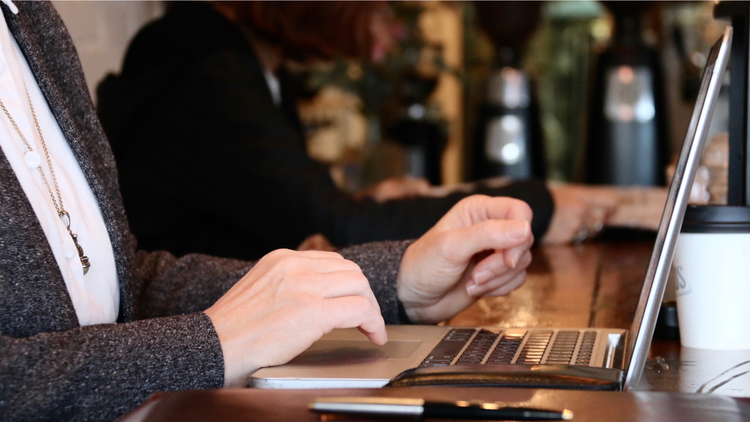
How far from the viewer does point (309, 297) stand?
0.61 m

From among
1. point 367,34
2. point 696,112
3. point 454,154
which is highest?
point 367,34

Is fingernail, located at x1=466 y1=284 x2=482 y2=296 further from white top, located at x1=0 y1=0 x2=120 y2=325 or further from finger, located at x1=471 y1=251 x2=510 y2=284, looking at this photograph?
white top, located at x1=0 y1=0 x2=120 y2=325

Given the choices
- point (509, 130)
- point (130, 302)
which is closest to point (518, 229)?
point (130, 302)

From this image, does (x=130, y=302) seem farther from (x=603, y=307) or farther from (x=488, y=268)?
(x=603, y=307)

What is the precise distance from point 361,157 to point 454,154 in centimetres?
94

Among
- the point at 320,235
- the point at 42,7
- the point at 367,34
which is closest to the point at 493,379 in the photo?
the point at 42,7

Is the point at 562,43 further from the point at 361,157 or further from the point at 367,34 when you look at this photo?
the point at 367,34

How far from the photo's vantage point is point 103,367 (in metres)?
0.55

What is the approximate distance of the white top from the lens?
0.68 meters

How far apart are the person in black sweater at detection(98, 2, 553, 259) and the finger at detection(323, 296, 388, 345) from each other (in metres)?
0.75

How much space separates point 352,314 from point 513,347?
16 cm

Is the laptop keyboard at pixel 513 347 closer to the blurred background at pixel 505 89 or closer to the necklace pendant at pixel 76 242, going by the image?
the necklace pendant at pixel 76 242

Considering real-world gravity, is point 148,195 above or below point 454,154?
above

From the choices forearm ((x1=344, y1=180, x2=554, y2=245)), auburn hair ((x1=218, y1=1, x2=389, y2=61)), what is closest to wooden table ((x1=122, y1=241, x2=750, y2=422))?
forearm ((x1=344, y1=180, x2=554, y2=245))
